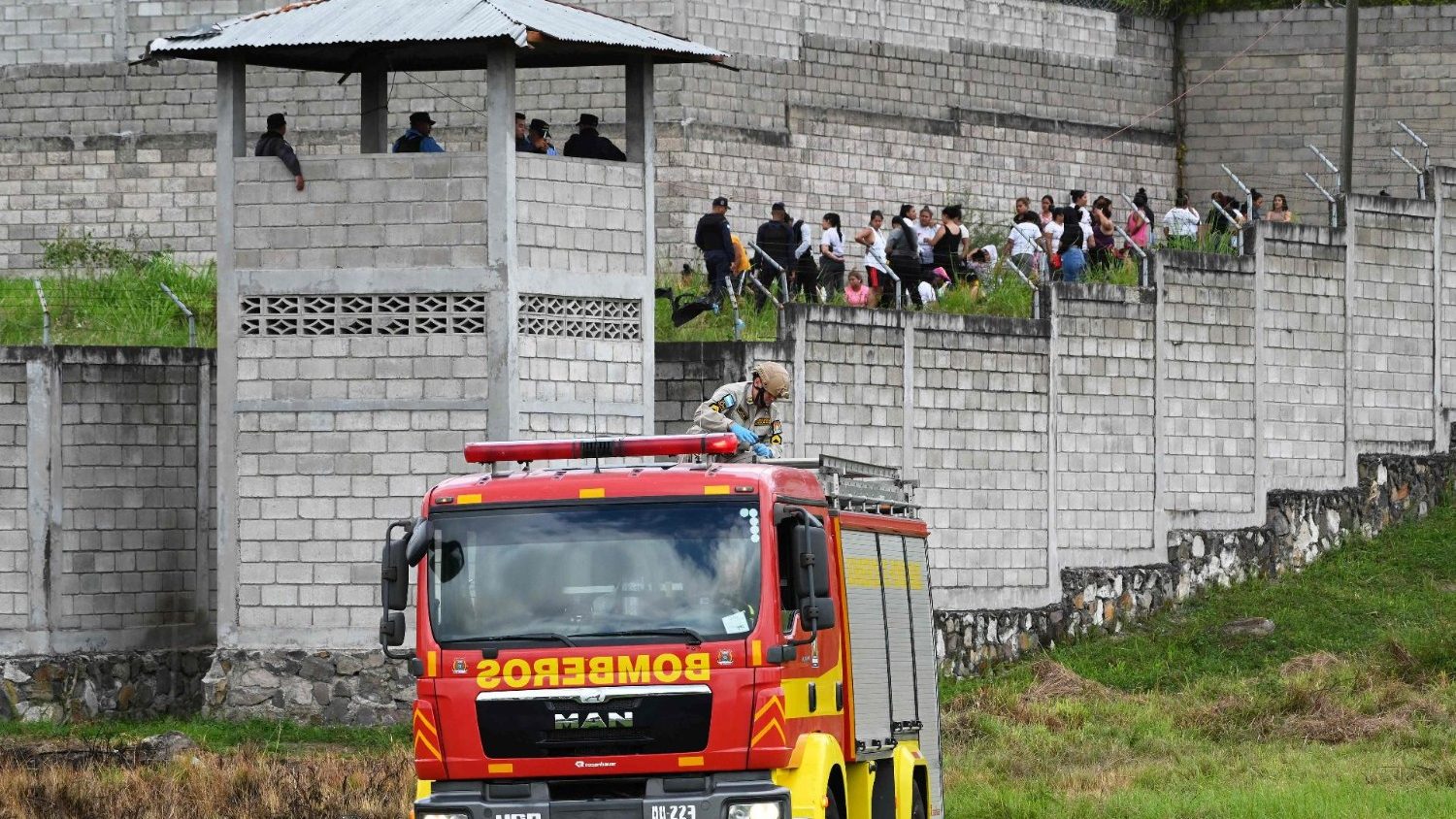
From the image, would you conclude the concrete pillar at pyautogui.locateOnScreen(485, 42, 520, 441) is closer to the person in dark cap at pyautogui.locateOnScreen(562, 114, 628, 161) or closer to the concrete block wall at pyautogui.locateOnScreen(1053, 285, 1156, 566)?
the person in dark cap at pyautogui.locateOnScreen(562, 114, 628, 161)

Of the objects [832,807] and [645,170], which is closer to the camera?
[832,807]

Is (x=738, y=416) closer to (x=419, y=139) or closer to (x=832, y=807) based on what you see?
(x=832, y=807)

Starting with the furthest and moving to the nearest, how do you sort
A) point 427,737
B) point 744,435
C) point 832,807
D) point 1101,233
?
point 1101,233, point 744,435, point 832,807, point 427,737

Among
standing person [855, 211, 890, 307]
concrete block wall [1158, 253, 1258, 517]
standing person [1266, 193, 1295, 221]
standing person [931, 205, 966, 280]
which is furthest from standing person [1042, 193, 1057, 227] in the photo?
standing person [1266, 193, 1295, 221]

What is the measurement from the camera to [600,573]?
43.4 feet

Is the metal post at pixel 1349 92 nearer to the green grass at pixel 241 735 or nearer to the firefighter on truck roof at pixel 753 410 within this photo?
the green grass at pixel 241 735

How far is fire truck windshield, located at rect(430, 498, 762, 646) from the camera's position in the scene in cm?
1316

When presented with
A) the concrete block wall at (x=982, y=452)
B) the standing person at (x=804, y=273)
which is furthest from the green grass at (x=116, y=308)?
the concrete block wall at (x=982, y=452)

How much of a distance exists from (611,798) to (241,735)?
919cm

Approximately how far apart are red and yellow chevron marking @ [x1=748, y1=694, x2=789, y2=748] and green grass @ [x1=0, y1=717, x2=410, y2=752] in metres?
8.49

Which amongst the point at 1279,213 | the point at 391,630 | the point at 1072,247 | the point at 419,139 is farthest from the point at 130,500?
the point at 1279,213

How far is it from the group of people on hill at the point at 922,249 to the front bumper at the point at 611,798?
42.2 ft

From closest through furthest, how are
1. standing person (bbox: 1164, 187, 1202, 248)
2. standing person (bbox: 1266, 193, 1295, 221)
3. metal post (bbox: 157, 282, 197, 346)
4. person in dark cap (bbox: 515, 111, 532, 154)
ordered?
person in dark cap (bbox: 515, 111, 532, 154) → metal post (bbox: 157, 282, 197, 346) → standing person (bbox: 1164, 187, 1202, 248) → standing person (bbox: 1266, 193, 1295, 221)

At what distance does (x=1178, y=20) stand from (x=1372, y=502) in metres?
11.1
